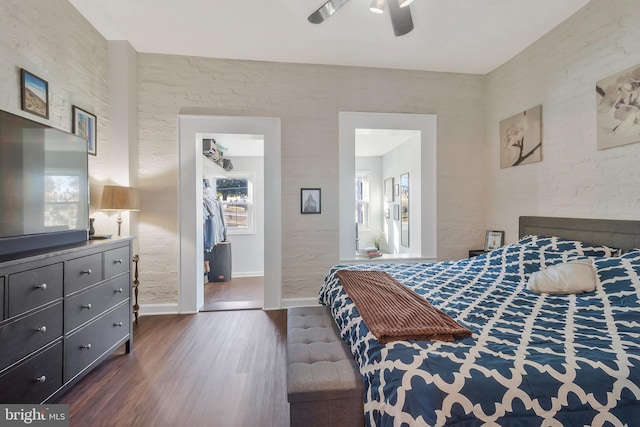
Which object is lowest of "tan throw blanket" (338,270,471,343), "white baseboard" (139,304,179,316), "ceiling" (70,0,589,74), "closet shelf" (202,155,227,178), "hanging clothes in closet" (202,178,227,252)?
"white baseboard" (139,304,179,316)

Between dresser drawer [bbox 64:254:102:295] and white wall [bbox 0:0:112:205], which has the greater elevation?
white wall [bbox 0:0:112:205]

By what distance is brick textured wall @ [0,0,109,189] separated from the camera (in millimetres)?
1782

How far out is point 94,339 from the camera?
6.02ft

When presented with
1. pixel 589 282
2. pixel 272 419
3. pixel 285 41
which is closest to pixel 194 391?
pixel 272 419

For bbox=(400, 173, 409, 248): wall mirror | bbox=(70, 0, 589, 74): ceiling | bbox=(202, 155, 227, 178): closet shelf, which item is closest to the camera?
bbox=(70, 0, 589, 74): ceiling

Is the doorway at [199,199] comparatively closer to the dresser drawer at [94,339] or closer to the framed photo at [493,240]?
the dresser drawer at [94,339]

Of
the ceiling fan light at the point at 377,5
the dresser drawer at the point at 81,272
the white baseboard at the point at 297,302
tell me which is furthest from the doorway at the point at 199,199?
the ceiling fan light at the point at 377,5

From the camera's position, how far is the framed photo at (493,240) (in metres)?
3.20

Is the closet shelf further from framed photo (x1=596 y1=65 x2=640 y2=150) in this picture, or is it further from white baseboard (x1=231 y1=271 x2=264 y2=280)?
framed photo (x1=596 y1=65 x2=640 y2=150)

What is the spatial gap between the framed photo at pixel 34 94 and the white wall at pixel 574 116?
4.29 meters

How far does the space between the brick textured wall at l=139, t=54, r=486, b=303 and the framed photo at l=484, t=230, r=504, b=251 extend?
0.15 metres

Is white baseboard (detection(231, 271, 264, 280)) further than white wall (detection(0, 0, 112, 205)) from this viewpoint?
Yes

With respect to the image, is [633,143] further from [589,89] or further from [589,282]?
[589,282]

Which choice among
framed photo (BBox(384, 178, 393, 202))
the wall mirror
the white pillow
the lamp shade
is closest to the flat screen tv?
the lamp shade
